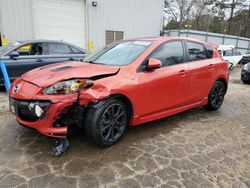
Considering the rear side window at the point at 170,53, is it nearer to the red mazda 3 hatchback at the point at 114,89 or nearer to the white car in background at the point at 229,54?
the red mazda 3 hatchback at the point at 114,89

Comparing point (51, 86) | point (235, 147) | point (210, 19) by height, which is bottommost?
point (235, 147)

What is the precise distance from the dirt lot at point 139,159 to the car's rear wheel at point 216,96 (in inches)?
33.1

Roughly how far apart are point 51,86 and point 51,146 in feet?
2.79

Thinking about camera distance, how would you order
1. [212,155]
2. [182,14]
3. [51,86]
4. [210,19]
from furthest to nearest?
1. [210,19]
2. [182,14]
3. [212,155]
4. [51,86]

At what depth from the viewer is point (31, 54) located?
594cm

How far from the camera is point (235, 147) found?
3297 millimetres

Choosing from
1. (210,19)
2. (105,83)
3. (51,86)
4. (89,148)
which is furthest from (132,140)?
(210,19)

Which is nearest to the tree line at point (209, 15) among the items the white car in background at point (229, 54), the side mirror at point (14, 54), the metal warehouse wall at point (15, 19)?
the white car in background at point (229, 54)

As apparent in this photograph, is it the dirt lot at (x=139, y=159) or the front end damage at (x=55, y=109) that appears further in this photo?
the front end damage at (x=55, y=109)

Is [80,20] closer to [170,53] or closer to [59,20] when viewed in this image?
[59,20]

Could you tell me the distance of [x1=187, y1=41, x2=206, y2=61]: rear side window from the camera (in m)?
4.17

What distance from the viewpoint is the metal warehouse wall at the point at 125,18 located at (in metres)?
11.9

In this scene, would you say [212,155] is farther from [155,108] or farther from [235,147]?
[155,108]

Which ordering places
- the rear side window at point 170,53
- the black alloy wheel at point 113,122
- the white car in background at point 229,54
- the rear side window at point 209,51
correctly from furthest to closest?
the white car in background at point 229,54 < the rear side window at point 209,51 < the rear side window at point 170,53 < the black alloy wheel at point 113,122
